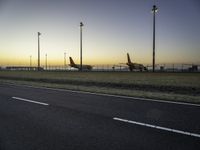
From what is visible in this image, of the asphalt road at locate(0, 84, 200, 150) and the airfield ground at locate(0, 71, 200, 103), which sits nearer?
the asphalt road at locate(0, 84, 200, 150)

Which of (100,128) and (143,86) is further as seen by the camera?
(143,86)

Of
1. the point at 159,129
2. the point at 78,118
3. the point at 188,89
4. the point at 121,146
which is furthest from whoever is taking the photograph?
the point at 188,89

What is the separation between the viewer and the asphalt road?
489cm

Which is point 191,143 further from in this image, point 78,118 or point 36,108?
point 36,108

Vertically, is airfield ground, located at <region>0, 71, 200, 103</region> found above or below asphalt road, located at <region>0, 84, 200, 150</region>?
above

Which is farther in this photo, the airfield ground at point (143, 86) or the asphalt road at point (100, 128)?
the airfield ground at point (143, 86)

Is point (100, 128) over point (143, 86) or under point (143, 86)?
under

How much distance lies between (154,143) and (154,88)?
1177 centimetres

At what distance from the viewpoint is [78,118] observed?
7285 mm

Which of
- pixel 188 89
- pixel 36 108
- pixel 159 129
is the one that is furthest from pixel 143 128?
pixel 188 89

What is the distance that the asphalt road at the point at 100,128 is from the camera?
193 inches

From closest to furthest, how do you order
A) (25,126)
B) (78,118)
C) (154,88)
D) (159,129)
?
(159,129)
(25,126)
(78,118)
(154,88)

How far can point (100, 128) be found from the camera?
6.12 meters

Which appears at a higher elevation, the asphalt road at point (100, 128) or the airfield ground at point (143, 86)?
the airfield ground at point (143, 86)
